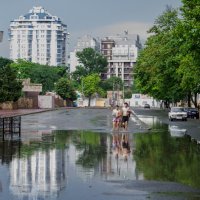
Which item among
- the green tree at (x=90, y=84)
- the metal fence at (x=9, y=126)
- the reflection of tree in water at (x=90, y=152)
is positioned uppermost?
the green tree at (x=90, y=84)

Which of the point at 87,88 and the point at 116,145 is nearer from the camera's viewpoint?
the point at 116,145

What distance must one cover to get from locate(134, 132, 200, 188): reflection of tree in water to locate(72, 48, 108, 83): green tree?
16143 cm

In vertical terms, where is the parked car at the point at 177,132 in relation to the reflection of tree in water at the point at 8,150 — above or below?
above

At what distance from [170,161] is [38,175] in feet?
16.8

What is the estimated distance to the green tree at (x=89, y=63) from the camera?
609 ft

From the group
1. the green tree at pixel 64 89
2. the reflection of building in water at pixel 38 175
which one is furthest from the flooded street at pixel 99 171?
the green tree at pixel 64 89

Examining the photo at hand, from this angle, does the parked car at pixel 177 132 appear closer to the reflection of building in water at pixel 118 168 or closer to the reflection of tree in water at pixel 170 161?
the reflection of tree in water at pixel 170 161

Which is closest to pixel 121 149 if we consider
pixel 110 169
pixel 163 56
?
pixel 110 169

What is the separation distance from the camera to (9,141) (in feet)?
83.9

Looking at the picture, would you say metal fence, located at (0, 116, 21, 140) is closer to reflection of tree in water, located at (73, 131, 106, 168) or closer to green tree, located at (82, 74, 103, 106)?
reflection of tree in water, located at (73, 131, 106, 168)

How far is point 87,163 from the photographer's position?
16.9 metres

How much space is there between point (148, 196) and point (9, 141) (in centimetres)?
1549

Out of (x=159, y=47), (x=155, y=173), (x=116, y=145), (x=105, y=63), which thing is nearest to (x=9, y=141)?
(x=116, y=145)

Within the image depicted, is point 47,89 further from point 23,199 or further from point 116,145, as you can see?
point 23,199
